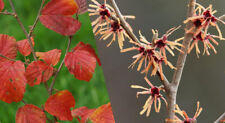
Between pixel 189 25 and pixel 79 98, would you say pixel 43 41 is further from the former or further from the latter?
pixel 189 25

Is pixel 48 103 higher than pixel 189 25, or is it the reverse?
pixel 189 25

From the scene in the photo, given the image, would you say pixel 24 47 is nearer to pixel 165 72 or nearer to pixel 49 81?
pixel 49 81

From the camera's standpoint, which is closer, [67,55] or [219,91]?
[67,55]

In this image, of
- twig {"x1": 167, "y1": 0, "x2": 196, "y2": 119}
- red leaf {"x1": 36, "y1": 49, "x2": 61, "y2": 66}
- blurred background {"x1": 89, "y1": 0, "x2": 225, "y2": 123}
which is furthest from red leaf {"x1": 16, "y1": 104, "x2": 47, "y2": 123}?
twig {"x1": 167, "y1": 0, "x2": 196, "y2": 119}

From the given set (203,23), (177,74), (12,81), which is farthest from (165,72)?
(12,81)

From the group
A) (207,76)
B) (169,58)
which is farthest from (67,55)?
(207,76)

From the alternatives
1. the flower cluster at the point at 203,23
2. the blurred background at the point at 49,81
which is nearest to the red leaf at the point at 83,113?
the blurred background at the point at 49,81

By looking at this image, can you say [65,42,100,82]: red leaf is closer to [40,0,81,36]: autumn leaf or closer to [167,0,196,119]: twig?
[40,0,81,36]: autumn leaf
